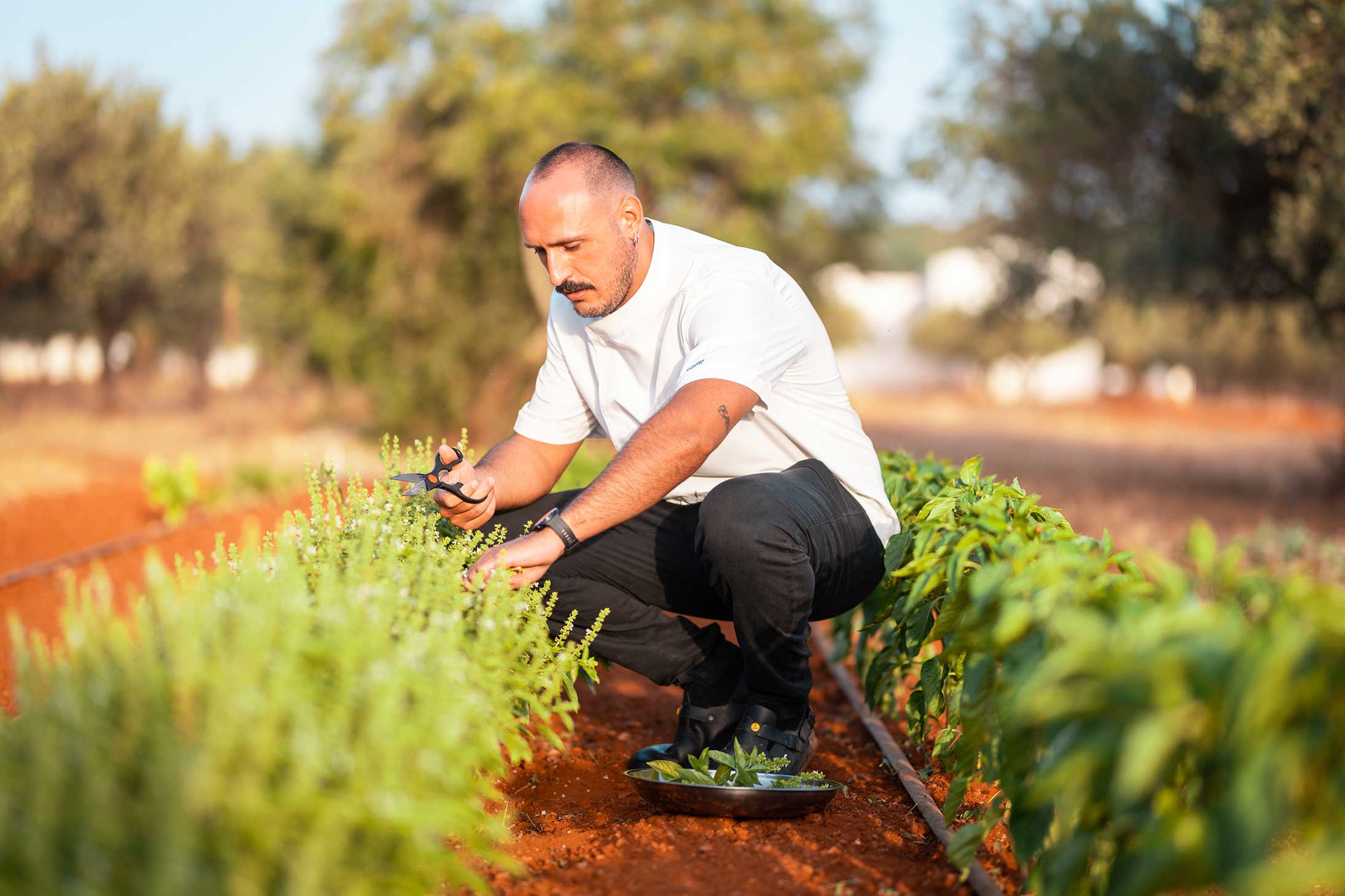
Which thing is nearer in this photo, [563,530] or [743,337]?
[563,530]

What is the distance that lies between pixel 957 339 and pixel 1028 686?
54360mm

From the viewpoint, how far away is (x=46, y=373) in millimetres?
26625

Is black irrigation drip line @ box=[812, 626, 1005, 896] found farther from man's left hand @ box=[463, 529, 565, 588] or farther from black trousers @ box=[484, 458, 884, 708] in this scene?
man's left hand @ box=[463, 529, 565, 588]

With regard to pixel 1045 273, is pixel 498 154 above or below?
above

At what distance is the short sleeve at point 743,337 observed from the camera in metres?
3.12

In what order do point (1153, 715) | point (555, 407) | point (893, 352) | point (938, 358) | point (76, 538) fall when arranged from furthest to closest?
point (893, 352) → point (938, 358) → point (76, 538) → point (555, 407) → point (1153, 715)

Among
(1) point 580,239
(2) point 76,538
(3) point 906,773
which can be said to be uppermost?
(1) point 580,239

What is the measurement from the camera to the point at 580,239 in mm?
3369

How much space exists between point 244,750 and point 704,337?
1901mm

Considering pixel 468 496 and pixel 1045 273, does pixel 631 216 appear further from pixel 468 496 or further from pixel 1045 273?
pixel 1045 273

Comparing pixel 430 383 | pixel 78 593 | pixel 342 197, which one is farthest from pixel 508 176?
pixel 78 593

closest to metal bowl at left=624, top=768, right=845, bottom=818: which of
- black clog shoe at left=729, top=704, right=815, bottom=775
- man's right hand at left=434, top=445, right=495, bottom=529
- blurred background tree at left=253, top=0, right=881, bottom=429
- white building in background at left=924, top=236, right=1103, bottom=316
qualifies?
black clog shoe at left=729, top=704, right=815, bottom=775

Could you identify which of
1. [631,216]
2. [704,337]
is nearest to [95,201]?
[631,216]

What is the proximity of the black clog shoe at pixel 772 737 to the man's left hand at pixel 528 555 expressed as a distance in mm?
809
